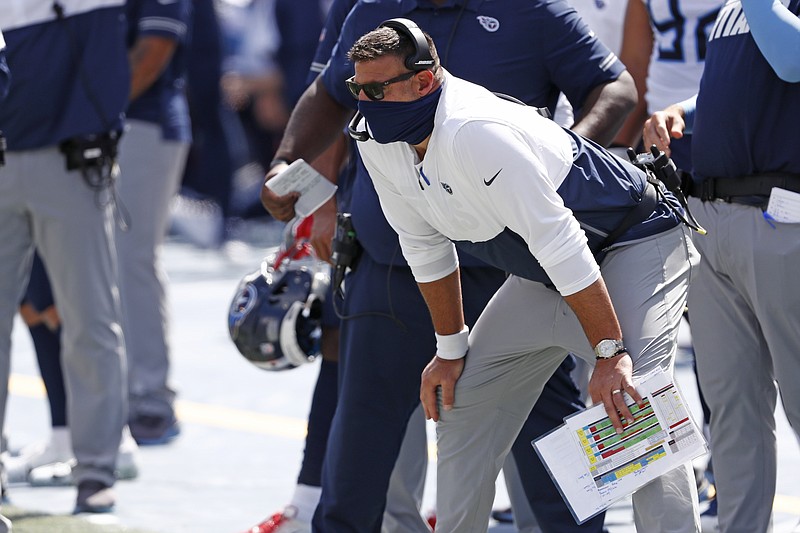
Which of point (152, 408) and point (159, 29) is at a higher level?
point (159, 29)

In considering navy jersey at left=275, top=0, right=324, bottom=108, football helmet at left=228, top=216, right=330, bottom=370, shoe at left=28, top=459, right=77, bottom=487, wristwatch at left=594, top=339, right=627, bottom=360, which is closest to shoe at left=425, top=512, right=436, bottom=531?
football helmet at left=228, top=216, right=330, bottom=370

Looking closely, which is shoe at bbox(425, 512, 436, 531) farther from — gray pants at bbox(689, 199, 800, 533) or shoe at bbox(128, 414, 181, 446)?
shoe at bbox(128, 414, 181, 446)

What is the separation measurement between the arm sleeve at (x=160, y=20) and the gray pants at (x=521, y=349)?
3.14 meters

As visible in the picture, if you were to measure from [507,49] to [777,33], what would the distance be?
30.3 inches

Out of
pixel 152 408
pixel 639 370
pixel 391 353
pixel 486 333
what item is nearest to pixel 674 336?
pixel 639 370

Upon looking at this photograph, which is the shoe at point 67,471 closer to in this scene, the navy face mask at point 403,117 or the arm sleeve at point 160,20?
the arm sleeve at point 160,20

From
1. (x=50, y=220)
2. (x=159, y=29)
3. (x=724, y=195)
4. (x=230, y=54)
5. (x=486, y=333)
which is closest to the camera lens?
(x=486, y=333)

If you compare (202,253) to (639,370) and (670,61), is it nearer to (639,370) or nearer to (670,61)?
(670,61)

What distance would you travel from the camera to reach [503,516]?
4988 millimetres

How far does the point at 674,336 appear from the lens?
3396 millimetres

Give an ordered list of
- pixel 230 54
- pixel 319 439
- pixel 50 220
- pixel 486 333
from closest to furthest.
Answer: pixel 486 333, pixel 319 439, pixel 50 220, pixel 230 54

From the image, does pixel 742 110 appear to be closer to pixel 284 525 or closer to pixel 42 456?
pixel 284 525

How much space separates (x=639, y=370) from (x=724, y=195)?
2.76ft

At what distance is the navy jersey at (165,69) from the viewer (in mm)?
6242
